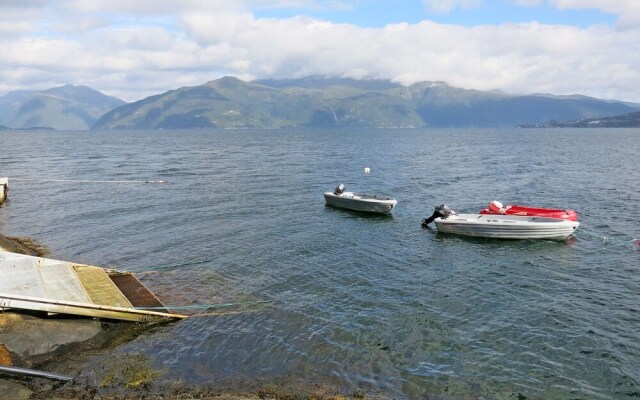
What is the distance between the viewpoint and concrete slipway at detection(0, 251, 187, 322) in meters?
22.4

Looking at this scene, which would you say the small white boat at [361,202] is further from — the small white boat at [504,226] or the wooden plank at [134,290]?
the wooden plank at [134,290]

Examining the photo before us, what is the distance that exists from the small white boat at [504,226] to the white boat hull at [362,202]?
279 inches

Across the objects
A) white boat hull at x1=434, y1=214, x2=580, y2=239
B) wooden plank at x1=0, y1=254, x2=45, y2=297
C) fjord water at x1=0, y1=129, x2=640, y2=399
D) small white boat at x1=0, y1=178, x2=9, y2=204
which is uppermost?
small white boat at x1=0, y1=178, x2=9, y2=204

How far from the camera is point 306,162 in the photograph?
105 meters

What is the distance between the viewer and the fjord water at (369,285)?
773 inches

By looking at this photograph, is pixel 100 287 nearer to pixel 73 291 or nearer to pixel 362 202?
pixel 73 291

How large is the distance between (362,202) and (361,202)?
0.16 m

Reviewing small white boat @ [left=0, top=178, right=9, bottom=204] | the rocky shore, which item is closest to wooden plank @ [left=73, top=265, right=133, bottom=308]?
the rocky shore

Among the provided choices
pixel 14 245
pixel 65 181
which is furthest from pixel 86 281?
pixel 65 181

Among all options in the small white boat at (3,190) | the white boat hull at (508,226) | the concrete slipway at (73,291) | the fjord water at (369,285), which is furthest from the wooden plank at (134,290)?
the small white boat at (3,190)

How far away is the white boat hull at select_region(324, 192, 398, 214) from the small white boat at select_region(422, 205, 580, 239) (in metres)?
7.10

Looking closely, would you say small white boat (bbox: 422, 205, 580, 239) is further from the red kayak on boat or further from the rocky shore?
the rocky shore

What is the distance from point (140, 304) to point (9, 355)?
7.15 meters

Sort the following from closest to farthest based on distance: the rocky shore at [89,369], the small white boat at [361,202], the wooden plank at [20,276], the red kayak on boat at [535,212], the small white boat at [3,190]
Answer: the rocky shore at [89,369] → the wooden plank at [20,276] → the red kayak on boat at [535,212] → the small white boat at [361,202] → the small white boat at [3,190]
